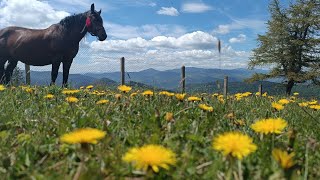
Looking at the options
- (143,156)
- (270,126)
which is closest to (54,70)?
(270,126)

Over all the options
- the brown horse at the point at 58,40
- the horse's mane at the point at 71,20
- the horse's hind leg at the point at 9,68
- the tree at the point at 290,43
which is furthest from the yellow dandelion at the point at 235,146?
the tree at the point at 290,43

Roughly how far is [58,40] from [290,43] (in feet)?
133

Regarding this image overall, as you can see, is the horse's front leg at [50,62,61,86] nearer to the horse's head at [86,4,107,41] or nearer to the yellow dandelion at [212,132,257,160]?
the horse's head at [86,4,107,41]

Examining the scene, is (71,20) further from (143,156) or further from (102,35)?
(143,156)

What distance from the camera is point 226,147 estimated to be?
128 cm

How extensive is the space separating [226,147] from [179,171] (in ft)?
1.04

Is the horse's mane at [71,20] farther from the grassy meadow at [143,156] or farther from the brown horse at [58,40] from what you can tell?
the grassy meadow at [143,156]

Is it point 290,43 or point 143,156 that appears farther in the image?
point 290,43

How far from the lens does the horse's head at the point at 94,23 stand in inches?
458

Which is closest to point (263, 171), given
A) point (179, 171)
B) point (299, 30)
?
point (179, 171)

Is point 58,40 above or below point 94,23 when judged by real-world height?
below

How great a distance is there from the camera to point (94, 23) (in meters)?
11.7

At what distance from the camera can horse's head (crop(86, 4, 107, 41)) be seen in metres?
11.6

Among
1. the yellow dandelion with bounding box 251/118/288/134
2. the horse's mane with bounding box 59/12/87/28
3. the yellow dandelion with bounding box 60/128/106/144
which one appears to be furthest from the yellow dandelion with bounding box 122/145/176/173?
the horse's mane with bounding box 59/12/87/28
